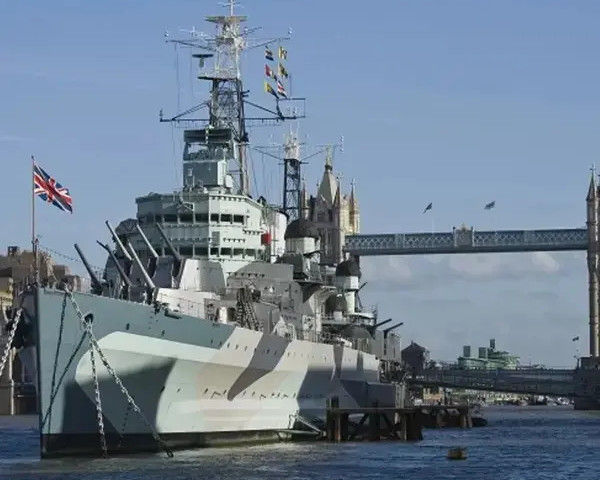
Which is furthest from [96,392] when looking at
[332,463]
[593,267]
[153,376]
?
[593,267]

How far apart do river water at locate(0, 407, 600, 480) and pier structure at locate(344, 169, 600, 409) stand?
79.1 meters

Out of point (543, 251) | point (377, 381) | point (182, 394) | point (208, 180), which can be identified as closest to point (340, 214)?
point (543, 251)

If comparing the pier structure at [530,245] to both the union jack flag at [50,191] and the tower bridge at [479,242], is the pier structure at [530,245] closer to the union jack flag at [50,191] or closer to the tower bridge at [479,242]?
the tower bridge at [479,242]

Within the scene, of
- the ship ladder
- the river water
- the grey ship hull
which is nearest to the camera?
the river water

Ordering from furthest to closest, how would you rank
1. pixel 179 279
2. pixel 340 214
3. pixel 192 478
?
pixel 340 214, pixel 179 279, pixel 192 478

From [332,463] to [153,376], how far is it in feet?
22.2

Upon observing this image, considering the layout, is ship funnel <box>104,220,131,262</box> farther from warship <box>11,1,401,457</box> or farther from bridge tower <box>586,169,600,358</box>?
bridge tower <box>586,169,600,358</box>

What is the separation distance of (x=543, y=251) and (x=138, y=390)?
10756 centimetres

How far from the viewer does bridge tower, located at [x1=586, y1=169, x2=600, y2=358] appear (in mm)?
160875

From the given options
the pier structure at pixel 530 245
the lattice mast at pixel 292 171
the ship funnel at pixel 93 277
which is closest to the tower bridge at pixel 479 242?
the pier structure at pixel 530 245

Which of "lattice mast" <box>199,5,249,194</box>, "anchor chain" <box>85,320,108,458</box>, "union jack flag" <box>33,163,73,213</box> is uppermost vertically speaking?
"lattice mast" <box>199,5,249,194</box>

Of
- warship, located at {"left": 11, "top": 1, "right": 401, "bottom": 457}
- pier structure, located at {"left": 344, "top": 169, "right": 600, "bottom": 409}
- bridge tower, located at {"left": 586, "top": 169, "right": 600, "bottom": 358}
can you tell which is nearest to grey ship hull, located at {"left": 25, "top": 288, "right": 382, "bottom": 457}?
warship, located at {"left": 11, "top": 1, "right": 401, "bottom": 457}

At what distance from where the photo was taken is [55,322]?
47281 mm

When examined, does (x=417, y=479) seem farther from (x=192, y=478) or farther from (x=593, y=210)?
(x=593, y=210)
